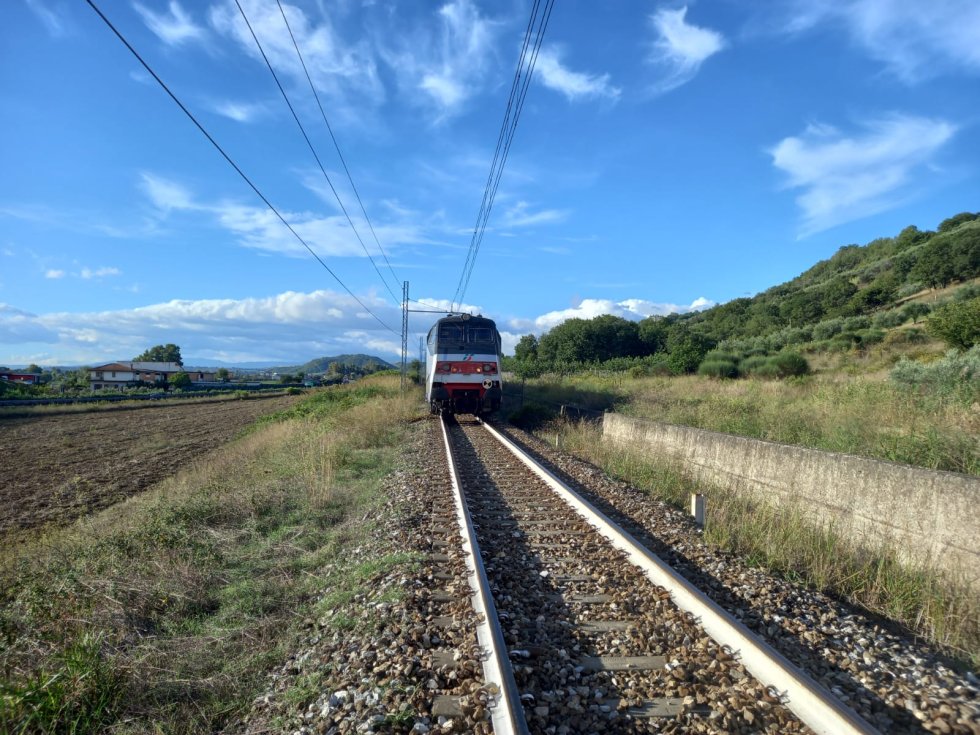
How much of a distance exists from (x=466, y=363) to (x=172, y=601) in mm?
14030

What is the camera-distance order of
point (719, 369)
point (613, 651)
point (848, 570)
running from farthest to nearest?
1. point (719, 369)
2. point (848, 570)
3. point (613, 651)

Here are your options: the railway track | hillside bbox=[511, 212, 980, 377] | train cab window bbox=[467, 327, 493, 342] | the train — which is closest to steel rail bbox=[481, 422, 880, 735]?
the railway track

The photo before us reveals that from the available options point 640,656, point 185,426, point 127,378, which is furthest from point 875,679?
point 127,378

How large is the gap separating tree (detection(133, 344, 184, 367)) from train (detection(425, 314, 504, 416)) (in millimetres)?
140455

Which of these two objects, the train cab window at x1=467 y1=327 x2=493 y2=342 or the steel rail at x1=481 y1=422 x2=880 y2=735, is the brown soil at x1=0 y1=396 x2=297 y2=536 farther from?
the steel rail at x1=481 y1=422 x2=880 y2=735

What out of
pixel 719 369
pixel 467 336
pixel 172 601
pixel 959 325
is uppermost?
pixel 959 325

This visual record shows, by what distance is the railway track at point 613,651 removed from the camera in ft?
9.82

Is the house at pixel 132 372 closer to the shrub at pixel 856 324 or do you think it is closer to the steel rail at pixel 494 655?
the shrub at pixel 856 324

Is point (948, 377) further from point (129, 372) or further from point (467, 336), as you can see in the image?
point (129, 372)

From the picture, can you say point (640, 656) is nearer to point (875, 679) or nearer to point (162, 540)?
point (875, 679)

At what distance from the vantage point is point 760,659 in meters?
3.38

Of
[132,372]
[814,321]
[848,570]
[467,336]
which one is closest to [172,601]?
[848,570]

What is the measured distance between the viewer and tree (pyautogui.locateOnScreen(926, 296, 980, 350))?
1891 cm

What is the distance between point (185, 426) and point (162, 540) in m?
27.5
